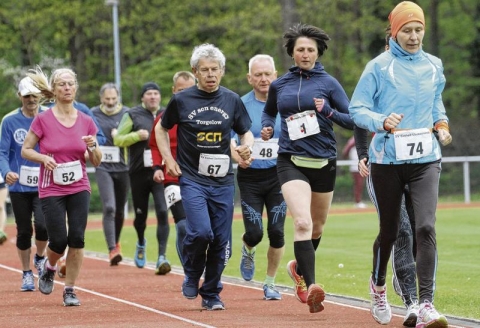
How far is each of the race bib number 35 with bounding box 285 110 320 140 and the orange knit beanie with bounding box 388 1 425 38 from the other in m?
1.40

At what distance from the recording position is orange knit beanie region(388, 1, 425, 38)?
800 cm

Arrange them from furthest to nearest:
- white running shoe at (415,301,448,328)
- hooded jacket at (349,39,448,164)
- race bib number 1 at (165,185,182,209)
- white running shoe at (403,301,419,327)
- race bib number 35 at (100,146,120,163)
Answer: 1. race bib number 35 at (100,146,120,163)
2. race bib number 1 at (165,185,182,209)
3. white running shoe at (403,301,419,327)
4. hooded jacket at (349,39,448,164)
5. white running shoe at (415,301,448,328)

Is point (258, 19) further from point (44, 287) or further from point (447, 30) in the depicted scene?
point (44, 287)

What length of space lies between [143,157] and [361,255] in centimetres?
325

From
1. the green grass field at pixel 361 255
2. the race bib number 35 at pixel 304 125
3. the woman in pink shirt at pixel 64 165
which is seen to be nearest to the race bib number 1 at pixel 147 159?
the green grass field at pixel 361 255

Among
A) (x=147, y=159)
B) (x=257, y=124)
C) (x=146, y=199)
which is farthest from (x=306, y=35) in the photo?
(x=146, y=199)

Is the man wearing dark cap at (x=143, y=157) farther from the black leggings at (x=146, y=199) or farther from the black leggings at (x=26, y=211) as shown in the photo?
the black leggings at (x=26, y=211)

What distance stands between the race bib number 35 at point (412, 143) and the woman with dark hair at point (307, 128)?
1342 mm

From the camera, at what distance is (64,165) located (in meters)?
10.1

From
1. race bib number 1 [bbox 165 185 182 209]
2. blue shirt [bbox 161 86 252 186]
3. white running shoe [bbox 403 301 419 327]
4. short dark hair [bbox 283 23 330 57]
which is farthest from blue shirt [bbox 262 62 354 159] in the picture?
race bib number 1 [bbox 165 185 182 209]

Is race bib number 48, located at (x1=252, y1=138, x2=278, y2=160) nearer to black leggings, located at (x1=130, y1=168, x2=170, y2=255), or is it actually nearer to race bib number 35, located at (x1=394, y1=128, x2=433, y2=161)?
race bib number 35, located at (x1=394, y1=128, x2=433, y2=161)

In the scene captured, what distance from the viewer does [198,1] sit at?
4303 centimetres

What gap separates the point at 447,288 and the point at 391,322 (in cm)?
268

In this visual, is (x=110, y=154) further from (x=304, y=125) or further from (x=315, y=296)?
(x=315, y=296)
